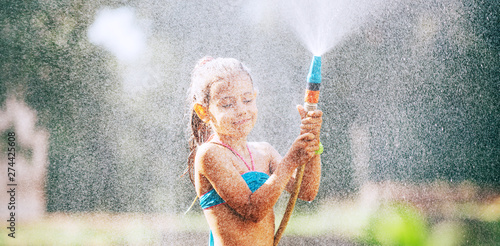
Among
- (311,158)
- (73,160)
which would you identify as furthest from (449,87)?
(73,160)

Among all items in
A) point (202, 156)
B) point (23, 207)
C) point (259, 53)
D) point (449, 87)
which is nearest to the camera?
point (202, 156)

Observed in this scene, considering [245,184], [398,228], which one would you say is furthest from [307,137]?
[398,228]

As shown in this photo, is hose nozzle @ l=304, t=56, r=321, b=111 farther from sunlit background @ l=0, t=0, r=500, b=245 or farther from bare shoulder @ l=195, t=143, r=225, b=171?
sunlit background @ l=0, t=0, r=500, b=245

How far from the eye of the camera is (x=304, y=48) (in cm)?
381

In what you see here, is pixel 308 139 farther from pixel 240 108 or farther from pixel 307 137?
pixel 240 108

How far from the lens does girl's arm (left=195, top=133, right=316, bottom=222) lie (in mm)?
1748

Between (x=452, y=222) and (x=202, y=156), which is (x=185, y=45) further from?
(x=452, y=222)

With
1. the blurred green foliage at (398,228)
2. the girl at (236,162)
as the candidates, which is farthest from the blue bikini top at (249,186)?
the blurred green foliage at (398,228)

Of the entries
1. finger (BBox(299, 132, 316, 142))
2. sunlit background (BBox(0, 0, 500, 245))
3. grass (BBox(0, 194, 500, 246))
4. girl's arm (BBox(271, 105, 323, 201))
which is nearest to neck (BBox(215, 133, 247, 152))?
girl's arm (BBox(271, 105, 323, 201))

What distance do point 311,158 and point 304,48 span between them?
211 cm

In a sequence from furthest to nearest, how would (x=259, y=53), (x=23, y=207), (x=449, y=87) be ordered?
1. (x=449, y=87)
2. (x=23, y=207)
3. (x=259, y=53)

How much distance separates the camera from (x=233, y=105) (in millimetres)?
1904

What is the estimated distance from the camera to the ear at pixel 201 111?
197cm

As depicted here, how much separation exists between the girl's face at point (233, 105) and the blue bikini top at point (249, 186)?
19 cm
